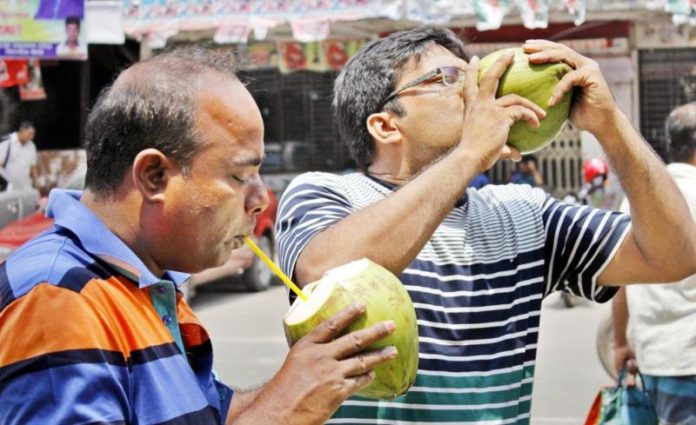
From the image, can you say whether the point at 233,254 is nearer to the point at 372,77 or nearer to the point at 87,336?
the point at 372,77

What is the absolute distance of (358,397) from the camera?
2266 millimetres

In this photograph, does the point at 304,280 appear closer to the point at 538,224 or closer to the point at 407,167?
the point at 407,167

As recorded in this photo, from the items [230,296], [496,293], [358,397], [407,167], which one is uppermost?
[407,167]

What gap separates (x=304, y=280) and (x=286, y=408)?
567 millimetres

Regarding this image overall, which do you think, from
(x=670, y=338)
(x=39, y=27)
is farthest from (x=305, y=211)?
(x=39, y=27)

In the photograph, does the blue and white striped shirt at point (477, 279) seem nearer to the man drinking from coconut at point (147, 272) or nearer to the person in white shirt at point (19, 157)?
the man drinking from coconut at point (147, 272)

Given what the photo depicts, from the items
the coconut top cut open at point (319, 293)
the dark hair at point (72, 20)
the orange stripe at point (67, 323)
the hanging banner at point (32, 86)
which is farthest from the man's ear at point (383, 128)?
the hanging banner at point (32, 86)

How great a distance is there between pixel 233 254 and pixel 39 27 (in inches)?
113

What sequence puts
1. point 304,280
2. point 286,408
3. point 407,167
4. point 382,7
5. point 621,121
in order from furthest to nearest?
1. point 382,7
2. point 407,167
3. point 621,121
4. point 304,280
5. point 286,408

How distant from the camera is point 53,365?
1.45 m

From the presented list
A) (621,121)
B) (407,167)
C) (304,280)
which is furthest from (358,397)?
(621,121)

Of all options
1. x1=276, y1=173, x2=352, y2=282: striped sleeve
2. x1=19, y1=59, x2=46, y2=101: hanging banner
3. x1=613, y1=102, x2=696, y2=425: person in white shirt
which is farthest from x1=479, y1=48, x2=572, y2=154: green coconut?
x1=19, y1=59, x2=46, y2=101: hanging banner

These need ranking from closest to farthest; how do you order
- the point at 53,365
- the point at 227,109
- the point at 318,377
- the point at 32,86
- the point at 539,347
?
1. the point at 53,365
2. the point at 318,377
3. the point at 227,109
4. the point at 539,347
5. the point at 32,86

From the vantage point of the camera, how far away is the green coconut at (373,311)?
69.8 inches
